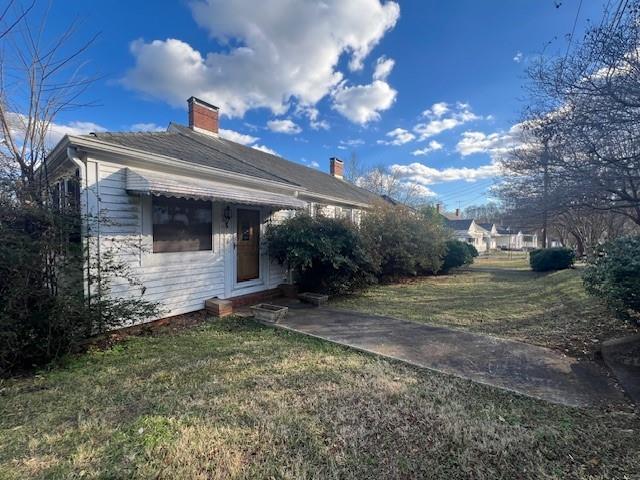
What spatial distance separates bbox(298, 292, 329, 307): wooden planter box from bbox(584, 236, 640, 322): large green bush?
19.9ft

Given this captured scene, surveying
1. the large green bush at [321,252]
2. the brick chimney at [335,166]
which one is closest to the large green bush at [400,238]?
the large green bush at [321,252]

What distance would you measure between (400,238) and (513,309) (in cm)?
507

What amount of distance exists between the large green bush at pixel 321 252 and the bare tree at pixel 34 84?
526 centimetres

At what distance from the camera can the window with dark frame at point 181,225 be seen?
6242 mm

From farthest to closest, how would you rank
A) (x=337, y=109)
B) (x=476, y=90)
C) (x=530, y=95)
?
(x=337, y=109) < (x=476, y=90) < (x=530, y=95)

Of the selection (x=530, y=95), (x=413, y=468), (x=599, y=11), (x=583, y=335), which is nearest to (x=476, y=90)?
(x=530, y=95)

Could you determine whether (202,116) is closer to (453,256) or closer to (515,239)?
(453,256)

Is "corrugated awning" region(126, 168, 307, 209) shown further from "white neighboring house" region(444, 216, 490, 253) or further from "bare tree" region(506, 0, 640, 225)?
"white neighboring house" region(444, 216, 490, 253)

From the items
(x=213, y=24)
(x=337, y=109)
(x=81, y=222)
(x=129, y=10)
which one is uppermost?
(x=337, y=109)

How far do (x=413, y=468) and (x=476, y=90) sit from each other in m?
13.4

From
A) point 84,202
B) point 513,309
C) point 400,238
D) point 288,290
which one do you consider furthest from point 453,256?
point 84,202

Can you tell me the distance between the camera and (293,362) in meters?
4.48

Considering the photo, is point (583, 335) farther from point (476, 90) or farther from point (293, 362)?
point (476, 90)

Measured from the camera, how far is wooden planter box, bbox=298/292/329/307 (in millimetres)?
8422
